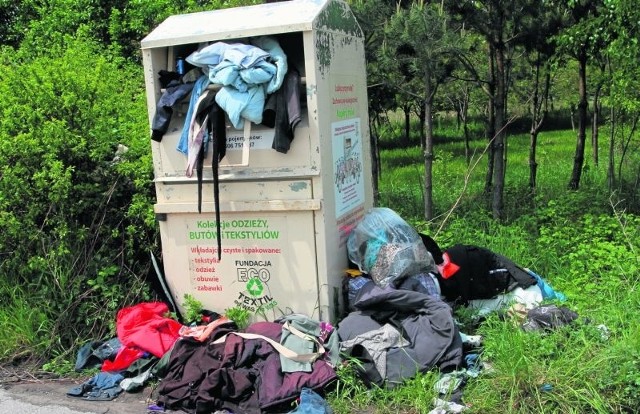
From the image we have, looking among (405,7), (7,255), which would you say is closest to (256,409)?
(7,255)

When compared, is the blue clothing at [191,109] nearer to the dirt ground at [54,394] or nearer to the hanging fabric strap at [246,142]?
the hanging fabric strap at [246,142]

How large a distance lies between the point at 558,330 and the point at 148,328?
9.38 feet

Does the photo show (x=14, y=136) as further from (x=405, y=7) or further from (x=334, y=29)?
(x=405, y=7)

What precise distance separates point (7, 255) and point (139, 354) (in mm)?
1789

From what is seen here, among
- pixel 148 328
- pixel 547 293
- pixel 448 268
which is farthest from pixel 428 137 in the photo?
pixel 148 328

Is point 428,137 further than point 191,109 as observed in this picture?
Yes

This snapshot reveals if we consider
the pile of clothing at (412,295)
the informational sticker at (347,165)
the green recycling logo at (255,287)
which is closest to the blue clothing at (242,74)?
the informational sticker at (347,165)

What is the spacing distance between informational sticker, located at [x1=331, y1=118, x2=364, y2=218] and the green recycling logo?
2.53 feet

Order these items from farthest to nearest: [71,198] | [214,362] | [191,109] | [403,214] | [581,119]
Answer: [581,119] → [403,214] → [71,198] → [191,109] → [214,362]

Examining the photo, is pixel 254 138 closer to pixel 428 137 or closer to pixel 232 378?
pixel 232 378

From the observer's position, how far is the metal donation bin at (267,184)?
4.30 m

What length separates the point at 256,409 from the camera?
3.70 metres

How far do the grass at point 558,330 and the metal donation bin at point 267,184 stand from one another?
1.00 meters

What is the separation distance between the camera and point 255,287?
4.57 metres
